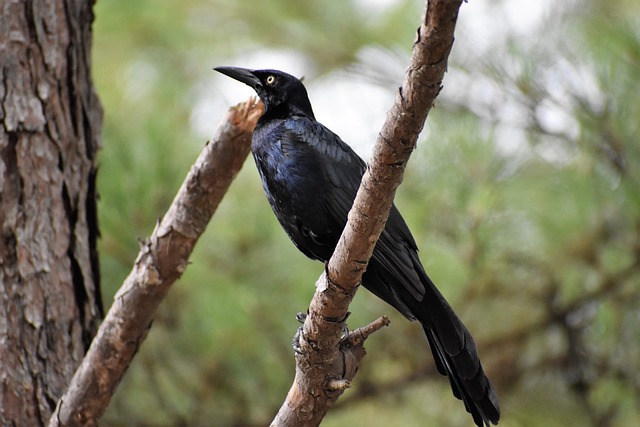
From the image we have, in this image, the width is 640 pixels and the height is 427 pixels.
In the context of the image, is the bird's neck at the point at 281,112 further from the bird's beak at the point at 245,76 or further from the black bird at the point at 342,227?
the bird's beak at the point at 245,76

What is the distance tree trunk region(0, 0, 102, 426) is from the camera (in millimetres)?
2428

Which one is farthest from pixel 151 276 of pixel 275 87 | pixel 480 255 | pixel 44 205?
pixel 480 255

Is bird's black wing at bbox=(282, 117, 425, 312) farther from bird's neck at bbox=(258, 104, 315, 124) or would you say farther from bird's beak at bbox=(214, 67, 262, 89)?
bird's beak at bbox=(214, 67, 262, 89)

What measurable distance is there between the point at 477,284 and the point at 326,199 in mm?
1266

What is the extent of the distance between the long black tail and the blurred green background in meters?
1.00

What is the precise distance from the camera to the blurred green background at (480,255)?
3324 mm

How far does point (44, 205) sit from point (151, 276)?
39cm

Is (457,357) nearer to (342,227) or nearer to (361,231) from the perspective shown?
(342,227)

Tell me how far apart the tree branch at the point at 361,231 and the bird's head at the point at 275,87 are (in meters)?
1.03

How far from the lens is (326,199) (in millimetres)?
2459

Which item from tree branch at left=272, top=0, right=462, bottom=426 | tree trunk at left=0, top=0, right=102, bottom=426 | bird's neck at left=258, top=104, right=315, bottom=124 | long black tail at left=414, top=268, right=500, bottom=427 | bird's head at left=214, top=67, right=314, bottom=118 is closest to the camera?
tree branch at left=272, top=0, right=462, bottom=426

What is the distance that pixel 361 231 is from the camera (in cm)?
183

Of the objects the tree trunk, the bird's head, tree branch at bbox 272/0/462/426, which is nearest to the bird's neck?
the bird's head

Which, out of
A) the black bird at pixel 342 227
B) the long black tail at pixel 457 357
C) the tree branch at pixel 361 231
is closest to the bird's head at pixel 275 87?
the black bird at pixel 342 227
